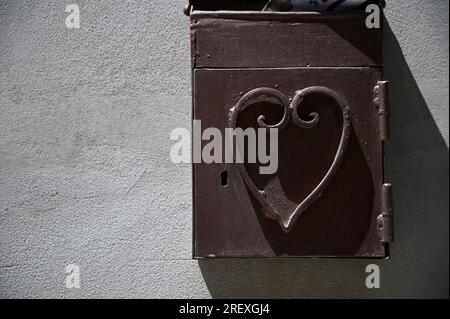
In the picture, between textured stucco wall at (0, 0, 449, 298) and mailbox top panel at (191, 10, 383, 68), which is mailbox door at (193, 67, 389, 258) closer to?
mailbox top panel at (191, 10, 383, 68)

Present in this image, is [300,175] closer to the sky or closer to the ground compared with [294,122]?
closer to the ground

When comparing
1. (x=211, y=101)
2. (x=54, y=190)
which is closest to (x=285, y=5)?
(x=211, y=101)

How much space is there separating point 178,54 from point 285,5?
1.49 feet

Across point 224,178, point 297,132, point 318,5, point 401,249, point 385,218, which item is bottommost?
point 401,249

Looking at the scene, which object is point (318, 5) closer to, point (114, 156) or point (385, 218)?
point (385, 218)

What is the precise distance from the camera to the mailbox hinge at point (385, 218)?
1.80 m

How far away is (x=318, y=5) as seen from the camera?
183 centimetres

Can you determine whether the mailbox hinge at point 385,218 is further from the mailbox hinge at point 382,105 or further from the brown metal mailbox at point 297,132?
the mailbox hinge at point 382,105

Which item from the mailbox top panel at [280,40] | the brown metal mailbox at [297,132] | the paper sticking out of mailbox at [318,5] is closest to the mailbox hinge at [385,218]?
the brown metal mailbox at [297,132]

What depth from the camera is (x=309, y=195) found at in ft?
5.83

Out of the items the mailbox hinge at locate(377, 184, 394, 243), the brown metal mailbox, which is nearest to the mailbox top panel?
the brown metal mailbox

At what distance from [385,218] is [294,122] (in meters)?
0.44

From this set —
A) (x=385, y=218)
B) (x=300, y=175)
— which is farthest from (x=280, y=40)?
(x=385, y=218)
